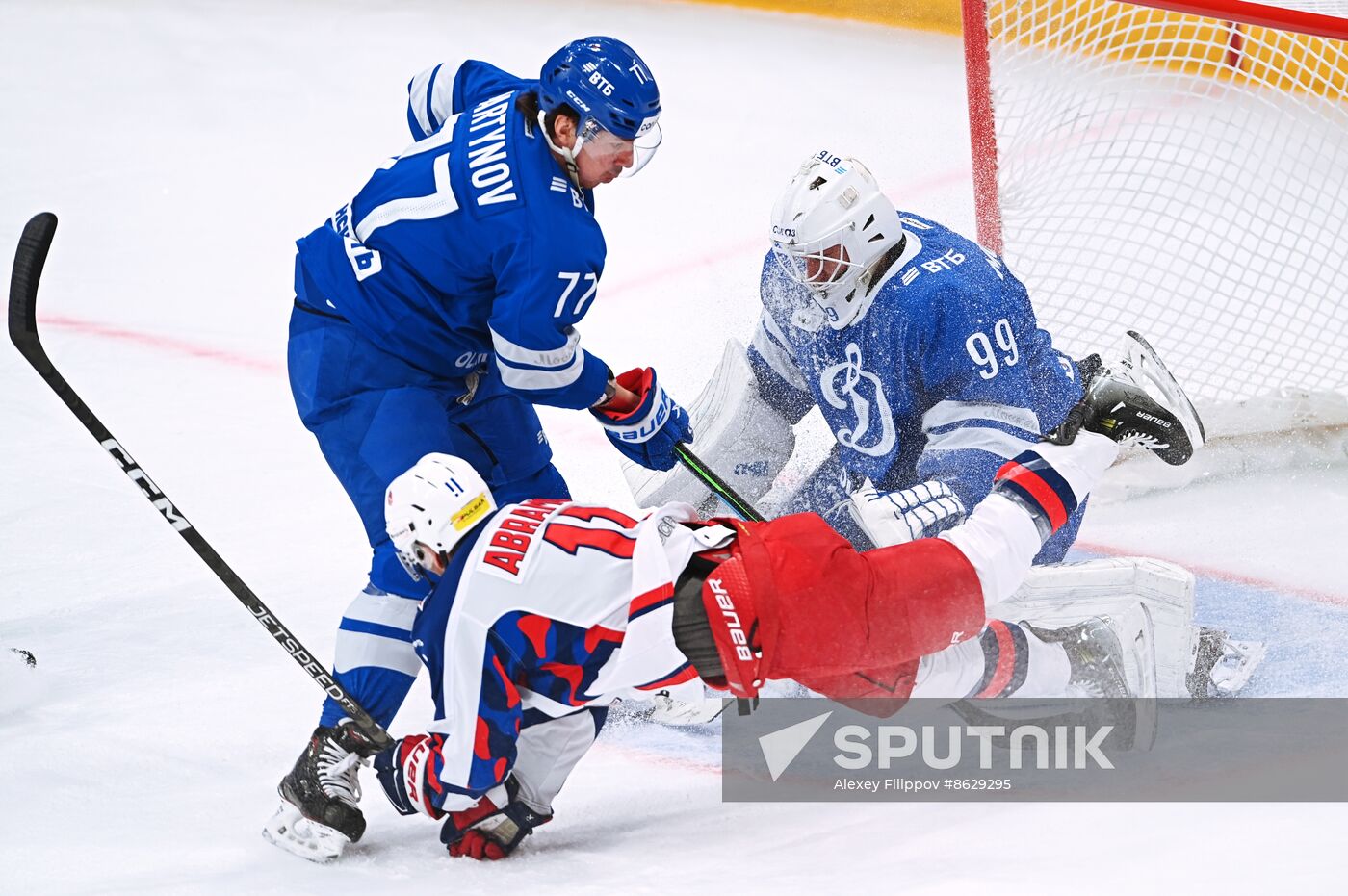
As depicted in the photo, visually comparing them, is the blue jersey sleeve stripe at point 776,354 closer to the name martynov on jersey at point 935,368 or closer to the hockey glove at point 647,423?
the name martynov on jersey at point 935,368

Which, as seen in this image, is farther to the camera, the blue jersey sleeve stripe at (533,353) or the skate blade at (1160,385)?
the skate blade at (1160,385)

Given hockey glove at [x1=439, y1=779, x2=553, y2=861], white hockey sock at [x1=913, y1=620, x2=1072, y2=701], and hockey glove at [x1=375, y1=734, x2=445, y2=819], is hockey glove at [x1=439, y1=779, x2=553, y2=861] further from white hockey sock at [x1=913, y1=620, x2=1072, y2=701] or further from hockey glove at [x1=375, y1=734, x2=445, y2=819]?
white hockey sock at [x1=913, y1=620, x2=1072, y2=701]

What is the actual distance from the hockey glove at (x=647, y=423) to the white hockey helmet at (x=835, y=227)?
0.39 m

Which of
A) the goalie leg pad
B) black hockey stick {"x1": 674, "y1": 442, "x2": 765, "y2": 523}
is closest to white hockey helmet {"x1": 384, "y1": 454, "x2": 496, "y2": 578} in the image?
black hockey stick {"x1": 674, "y1": 442, "x2": 765, "y2": 523}

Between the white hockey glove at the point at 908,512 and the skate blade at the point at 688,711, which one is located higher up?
the white hockey glove at the point at 908,512

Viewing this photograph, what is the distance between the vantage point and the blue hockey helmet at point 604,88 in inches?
96.3

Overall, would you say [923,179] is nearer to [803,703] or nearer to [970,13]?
[970,13]

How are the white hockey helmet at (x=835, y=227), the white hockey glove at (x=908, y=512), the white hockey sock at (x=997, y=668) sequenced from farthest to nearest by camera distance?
the white hockey helmet at (x=835, y=227) → the white hockey glove at (x=908, y=512) → the white hockey sock at (x=997, y=668)

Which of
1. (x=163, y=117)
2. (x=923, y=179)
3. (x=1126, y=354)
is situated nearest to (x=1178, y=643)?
(x=1126, y=354)

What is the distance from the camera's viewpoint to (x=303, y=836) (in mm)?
2424

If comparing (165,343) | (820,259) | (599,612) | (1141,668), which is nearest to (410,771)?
(599,612)

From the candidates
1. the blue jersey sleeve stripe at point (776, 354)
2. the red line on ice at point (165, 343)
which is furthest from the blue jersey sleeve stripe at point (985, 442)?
the red line on ice at point (165, 343)

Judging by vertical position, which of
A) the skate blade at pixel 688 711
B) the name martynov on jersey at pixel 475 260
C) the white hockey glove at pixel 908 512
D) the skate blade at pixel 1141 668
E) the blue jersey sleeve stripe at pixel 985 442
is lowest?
the skate blade at pixel 688 711

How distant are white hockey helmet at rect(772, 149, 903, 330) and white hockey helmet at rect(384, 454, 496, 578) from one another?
3.29 feet
